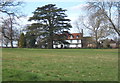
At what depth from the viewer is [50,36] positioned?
A: 209 ft

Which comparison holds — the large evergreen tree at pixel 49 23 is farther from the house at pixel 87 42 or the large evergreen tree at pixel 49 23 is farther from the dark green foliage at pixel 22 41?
the house at pixel 87 42

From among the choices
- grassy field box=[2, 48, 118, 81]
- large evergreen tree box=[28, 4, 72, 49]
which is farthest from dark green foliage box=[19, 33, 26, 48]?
grassy field box=[2, 48, 118, 81]

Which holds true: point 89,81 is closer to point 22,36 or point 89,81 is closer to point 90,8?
point 90,8

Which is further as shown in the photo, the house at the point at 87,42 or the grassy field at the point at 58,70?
the house at the point at 87,42

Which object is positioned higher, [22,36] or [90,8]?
[90,8]

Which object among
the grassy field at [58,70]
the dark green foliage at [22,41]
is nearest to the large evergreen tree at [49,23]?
the dark green foliage at [22,41]

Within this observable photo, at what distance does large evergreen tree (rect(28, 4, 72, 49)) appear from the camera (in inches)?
2459

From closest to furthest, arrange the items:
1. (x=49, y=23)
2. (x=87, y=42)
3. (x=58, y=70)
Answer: (x=58, y=70) < (x=49, y=23) < (x=87, y=42)

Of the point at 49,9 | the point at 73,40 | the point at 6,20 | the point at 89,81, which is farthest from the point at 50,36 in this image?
the point at 89,81

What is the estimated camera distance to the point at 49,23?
6412 centimetres

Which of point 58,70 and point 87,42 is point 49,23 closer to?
point 87,42

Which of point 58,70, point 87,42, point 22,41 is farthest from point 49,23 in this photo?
point 58,70

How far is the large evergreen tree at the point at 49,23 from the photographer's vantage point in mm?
62469

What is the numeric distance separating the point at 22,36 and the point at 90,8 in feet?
113
